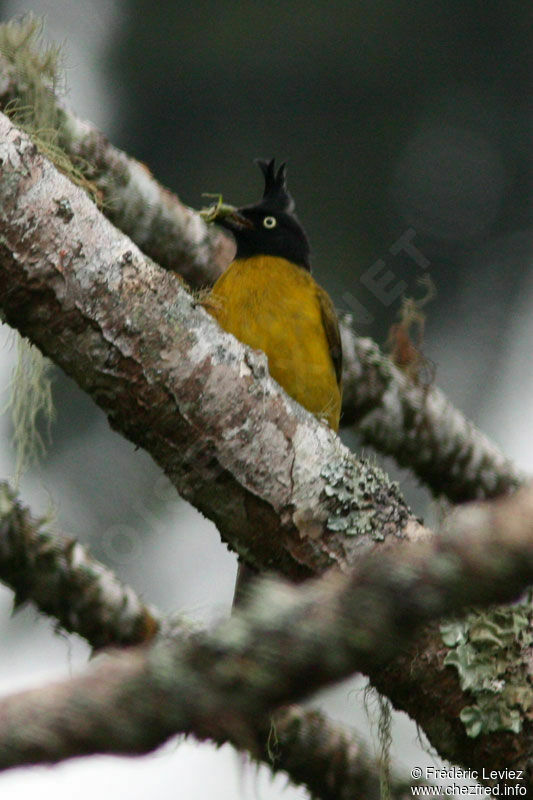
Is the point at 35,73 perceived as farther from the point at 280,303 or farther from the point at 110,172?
the point at 280,303

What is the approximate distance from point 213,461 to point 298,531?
1.10 ft

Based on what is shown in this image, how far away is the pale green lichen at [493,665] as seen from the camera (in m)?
2.94

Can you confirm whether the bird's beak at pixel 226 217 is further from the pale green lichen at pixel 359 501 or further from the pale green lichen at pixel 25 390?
the pale green lichen at pixel 359 501

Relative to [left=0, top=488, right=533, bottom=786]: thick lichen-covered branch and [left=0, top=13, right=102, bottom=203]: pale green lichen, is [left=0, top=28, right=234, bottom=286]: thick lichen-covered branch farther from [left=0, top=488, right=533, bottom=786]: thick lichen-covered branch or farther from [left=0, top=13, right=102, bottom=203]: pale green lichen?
[left=0, top=488, right=533, bottom=786]: thick lichen-covered branch

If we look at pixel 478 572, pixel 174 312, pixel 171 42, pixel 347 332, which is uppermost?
pixel 171 42

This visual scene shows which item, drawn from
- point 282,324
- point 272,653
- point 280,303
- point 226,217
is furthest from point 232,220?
point 272,653

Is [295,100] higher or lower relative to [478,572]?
higher

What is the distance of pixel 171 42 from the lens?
6.57 metres

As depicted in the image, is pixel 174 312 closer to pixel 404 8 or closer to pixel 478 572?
pixel 478 572

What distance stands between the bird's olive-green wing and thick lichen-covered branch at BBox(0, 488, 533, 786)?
3.73 metres

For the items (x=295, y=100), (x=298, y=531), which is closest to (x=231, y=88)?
(x=295, y=100)

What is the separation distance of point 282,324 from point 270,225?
0.81 meters

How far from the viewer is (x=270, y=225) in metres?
5.43

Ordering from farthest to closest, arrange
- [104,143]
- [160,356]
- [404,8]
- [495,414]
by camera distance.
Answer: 1. [495,414]
2. [404,8]
3. [104,143]
4. [160,356]
